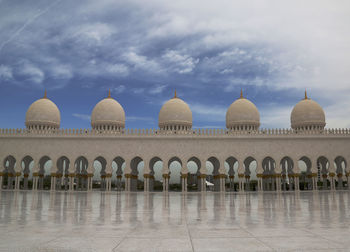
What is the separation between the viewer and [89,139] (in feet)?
93.5

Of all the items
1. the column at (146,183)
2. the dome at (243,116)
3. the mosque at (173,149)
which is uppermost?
the dome at (243,116)

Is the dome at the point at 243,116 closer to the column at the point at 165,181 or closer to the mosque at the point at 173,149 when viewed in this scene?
the mosque at the point at 173,149

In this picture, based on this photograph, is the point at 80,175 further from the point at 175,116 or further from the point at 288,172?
the point at 288,172

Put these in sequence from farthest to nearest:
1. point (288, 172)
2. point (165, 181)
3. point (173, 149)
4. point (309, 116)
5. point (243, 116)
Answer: point (309, 116) → point (243, 116) → point (288, 172) → point (173, 149) → point (165, 181)

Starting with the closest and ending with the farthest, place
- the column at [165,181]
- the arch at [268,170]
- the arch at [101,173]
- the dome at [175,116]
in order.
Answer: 1. the column at [165,181]
2. the arch at [101,173]
3. the arch at [268,170]
4. the dome at [175,116]

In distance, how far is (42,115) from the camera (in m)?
32.3

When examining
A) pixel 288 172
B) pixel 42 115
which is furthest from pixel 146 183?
pixel 288 172

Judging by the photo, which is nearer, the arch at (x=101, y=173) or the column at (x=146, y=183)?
the column at (x=146, y=183)

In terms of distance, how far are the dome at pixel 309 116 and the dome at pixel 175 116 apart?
433 inches

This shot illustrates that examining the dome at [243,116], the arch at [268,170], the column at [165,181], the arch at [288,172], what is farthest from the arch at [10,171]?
the arch at [288,172]

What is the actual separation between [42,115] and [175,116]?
537 inches

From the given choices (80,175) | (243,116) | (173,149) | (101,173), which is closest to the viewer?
(173,149)

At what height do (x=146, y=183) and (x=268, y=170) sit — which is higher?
(x=268, y=170)

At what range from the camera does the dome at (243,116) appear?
3149 centimetres
